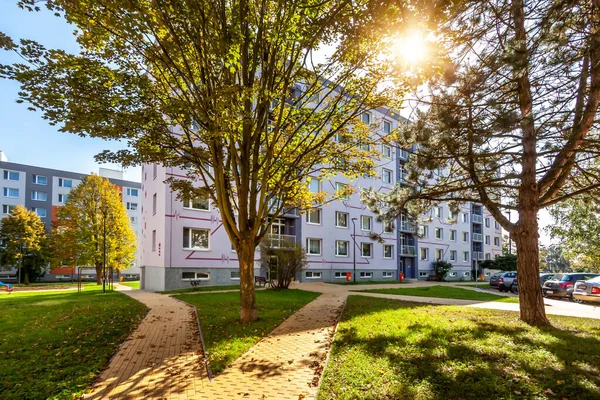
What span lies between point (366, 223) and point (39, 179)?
48.2 m

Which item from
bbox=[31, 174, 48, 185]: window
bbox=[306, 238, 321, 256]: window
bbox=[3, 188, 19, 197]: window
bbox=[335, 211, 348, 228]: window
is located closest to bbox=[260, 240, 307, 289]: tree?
bbox=[306, 238, 321, 256]: window

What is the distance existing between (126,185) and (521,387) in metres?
67.6

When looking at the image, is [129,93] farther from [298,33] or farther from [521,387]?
[521,387]

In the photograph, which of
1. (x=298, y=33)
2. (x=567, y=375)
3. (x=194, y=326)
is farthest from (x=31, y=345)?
(x=567, y=375)

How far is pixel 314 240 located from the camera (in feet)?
103

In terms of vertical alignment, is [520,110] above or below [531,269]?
above

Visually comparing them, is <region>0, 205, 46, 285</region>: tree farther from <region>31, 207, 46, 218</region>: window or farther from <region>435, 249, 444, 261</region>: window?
<region>435, 249, 444, 261</region>: window

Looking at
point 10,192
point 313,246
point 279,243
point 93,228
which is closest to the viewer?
point 279,243

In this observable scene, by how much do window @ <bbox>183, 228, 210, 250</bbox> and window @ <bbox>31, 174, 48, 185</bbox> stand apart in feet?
140

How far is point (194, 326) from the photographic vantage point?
984 centimetres

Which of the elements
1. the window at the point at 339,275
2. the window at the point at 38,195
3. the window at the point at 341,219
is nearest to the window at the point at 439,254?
the window at the point at 341,219

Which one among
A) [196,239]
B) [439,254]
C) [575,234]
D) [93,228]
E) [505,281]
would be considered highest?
[93,228]

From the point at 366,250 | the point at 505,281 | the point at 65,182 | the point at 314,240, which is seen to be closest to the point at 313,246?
the point at 314,240

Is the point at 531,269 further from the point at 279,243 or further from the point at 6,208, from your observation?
the point at 6,208
